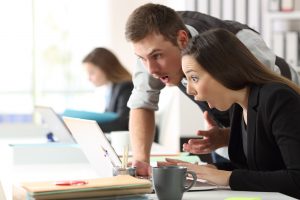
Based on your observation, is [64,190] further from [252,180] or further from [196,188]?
[252,180]

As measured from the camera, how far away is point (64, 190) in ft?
4.73

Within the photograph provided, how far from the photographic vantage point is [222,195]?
166cm

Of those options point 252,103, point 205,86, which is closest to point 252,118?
point 252,103

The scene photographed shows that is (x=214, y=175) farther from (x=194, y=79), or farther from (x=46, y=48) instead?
(x=46, y=48)

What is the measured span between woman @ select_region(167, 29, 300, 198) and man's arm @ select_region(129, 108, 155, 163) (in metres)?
0.49

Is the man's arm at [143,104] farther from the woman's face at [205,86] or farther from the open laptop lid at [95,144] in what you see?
the woman's face at [205,86]

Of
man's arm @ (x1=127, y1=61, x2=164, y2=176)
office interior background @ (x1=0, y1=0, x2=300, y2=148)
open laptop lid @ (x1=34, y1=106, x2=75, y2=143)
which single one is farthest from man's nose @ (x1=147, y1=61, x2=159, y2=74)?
office interior background @ (x1=0, y1=0, x2=300, y2=148)

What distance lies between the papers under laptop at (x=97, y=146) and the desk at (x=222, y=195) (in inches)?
2.0

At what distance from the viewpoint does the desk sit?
1.61m

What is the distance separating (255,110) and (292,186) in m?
0.26

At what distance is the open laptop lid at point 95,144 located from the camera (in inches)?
70.7

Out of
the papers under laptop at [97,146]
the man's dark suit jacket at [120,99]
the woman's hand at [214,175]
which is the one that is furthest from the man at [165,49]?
the man's dark suit jacket at [120,99]

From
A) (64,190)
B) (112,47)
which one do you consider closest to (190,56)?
(64,190)

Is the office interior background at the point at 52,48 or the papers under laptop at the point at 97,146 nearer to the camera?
the papers under laptop at the point at 97,146
